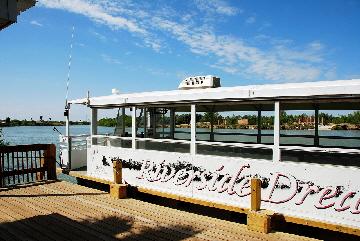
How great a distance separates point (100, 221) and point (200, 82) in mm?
4242

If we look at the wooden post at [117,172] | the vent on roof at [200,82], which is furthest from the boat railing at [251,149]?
the vent on roof at [200,82]

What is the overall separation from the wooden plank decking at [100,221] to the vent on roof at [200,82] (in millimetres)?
3275

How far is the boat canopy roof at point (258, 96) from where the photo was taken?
4.98m

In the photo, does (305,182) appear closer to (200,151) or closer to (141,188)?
(200,151)

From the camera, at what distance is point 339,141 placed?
8375 mm

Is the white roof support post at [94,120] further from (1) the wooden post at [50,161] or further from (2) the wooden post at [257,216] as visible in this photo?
(2) the wooden post at [257,216]

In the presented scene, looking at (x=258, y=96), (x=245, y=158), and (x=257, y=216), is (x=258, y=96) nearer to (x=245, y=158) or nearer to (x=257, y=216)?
(x=245, y=158)

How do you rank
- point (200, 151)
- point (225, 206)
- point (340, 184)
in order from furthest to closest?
point (200, 151) < point (225, 206) < point (340, 184)

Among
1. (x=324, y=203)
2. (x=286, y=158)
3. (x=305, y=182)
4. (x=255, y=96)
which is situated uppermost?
(x=255, y=96)

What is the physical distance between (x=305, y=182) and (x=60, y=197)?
5982mm

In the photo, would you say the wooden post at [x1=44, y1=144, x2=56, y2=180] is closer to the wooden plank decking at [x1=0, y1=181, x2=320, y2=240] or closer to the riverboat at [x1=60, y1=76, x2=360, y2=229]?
the riverboat at [x1=60, y1=76, x2=360, y2=229]

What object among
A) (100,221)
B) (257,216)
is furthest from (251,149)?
(100,221)

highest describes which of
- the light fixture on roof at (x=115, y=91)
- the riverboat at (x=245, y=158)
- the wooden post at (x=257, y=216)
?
the light fixture on roof at (x=115, y=91)

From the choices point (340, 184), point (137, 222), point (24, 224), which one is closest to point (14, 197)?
point (24, 224)
